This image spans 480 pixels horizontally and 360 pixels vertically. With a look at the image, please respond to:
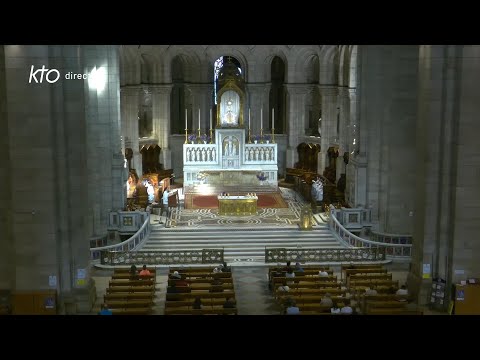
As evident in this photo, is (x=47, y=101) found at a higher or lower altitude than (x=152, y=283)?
higher

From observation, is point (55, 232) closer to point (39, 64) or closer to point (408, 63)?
point (39, 64)

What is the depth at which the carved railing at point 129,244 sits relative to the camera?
121 feet

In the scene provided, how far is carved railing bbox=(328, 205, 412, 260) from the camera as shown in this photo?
37.3m

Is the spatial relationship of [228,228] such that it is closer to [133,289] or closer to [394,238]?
[394,238]

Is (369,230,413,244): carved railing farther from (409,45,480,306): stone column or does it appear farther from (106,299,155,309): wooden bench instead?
(106,299,155,309): wooden bench

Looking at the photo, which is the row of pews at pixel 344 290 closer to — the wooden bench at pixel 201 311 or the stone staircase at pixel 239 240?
the wooden bench at pixel 201 311

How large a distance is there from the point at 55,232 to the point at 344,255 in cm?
1443

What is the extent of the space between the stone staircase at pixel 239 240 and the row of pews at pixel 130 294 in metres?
5.67

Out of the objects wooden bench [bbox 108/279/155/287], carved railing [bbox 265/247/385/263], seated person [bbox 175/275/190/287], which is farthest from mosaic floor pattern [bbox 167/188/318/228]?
wooden bench [bbox 108/279/155/287]

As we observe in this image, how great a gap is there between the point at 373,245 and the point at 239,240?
6.48 m

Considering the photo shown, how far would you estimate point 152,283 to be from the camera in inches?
1236

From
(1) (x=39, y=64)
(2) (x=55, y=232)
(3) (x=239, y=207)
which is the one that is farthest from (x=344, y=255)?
(1) (x=39, y=64)

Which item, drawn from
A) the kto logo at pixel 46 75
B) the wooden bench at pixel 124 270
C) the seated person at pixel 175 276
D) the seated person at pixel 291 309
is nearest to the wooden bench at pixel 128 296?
the seated person at pixel 175 276
